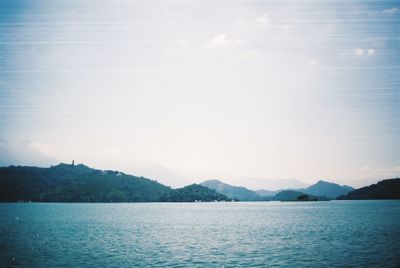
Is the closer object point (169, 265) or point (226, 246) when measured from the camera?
point (169, 265)

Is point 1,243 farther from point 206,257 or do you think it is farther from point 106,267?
point 206,257

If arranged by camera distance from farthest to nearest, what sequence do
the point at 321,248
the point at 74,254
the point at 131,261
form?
the point at 321,248, the point at 74,254, the point at 131,261

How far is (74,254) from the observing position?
54344 millimetres

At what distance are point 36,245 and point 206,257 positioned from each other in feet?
126

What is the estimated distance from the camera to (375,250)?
5503 centimetres

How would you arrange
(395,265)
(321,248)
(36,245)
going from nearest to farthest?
1. (395,265)
2. (321,248)
3. (36,245)

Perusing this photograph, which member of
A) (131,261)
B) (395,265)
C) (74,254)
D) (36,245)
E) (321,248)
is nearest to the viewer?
(395,265)

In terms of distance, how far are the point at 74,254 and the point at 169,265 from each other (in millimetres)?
20452

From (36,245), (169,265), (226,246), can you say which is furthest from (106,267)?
(36,245)

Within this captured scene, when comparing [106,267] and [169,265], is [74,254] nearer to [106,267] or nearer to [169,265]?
[106,267]

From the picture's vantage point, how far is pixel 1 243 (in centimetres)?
6744

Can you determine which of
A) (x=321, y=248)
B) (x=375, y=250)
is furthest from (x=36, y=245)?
(x=375, y=250)

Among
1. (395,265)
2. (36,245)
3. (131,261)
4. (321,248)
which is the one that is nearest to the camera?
(395,265)

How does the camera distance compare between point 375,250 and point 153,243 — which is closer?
Answer: point 375,250
